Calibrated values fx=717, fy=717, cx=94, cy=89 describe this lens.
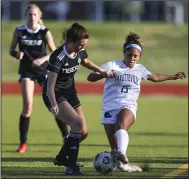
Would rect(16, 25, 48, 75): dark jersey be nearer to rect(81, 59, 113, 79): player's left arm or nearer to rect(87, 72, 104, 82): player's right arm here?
rect(81, 59, 113, 79): player's left arm

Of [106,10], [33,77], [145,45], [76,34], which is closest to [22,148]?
[33,77]

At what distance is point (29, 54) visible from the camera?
36.6ft

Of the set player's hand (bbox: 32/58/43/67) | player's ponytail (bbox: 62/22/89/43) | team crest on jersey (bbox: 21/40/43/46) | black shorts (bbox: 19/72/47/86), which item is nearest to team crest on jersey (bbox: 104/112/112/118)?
player's ponytail (bbox: 62/22/89/43)

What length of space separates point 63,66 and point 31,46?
2.80 meters

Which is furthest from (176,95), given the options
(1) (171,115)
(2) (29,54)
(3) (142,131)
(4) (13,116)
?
(2) (29,54)

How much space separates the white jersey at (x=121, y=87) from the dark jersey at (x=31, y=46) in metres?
2.45

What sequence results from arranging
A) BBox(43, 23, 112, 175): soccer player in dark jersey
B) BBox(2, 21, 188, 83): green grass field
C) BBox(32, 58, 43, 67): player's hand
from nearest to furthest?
BBox(43, 23, 112, 175): soccer player in dark jersey
BBox(32, 58, 43, 67): player's hand
BBox(2, 21, 188, 83): green grass field

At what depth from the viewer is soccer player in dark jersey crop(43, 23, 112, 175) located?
8.34 m

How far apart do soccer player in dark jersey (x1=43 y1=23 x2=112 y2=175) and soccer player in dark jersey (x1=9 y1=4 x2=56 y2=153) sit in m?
2.42

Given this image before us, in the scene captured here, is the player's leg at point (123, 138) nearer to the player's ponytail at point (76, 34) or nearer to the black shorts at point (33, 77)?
the player's ponytail at point (76, 34)

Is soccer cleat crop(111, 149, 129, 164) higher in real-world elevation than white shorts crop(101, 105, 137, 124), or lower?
lower

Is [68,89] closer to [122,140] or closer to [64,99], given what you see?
[64,99]

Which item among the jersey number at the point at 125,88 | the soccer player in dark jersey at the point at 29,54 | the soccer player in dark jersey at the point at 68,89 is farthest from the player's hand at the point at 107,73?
the soccer player in dark jersey at the point at 29,54

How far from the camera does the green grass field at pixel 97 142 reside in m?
8.70
